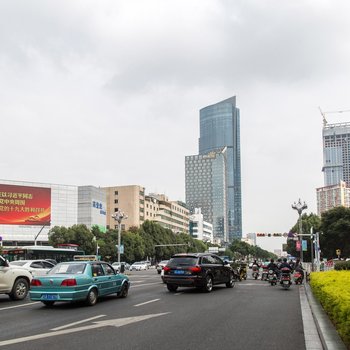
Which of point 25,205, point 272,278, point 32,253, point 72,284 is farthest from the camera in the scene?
point 25,205

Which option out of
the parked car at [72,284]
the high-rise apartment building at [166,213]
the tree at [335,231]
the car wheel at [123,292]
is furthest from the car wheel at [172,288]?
the high-rise apartment building at [166,213]

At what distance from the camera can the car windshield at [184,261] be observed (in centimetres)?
2028

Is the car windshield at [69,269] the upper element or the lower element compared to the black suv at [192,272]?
upper

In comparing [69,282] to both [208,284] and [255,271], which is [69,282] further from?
[255,271]

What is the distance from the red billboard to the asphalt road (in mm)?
80516

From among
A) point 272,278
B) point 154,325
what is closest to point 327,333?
point 154,325

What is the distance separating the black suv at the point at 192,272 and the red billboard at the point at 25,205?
78246 millimetres

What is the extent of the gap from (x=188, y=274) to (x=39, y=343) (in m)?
11.7

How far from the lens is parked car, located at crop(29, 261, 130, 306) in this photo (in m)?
14.0

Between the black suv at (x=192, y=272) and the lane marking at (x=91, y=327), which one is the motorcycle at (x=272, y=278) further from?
the lane marking at (x=91, y=327)

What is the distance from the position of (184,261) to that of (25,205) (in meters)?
80.5

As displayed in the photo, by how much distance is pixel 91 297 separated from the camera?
14.8m

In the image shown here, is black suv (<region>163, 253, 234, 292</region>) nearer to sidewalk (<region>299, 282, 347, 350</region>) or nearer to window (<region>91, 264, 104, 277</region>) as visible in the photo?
window (<region>91, 264, 104, 277</region>)

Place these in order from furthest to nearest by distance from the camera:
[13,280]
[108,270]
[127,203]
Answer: [127,203], [13,280], [108,270]
